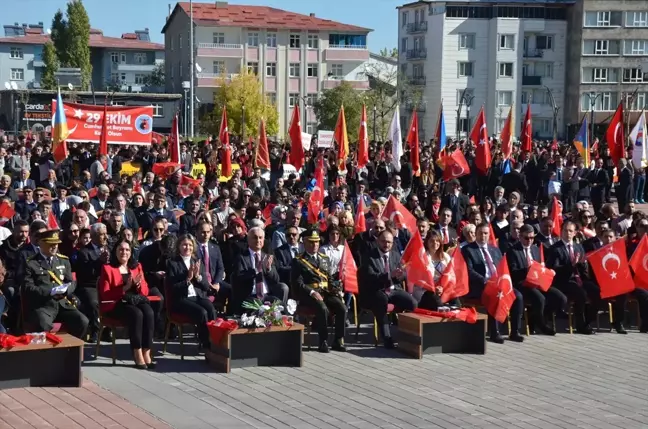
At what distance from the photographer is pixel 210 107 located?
85.4m

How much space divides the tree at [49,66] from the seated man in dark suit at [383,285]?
8913cm

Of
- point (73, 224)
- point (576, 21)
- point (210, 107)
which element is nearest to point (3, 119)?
point (210, 107)

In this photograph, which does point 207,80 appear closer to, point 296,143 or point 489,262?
point 296,143

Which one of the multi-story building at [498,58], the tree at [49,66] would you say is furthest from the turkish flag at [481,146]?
the tree at [49,66]

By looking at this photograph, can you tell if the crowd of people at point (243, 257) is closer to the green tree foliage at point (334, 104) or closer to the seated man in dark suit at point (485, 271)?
the seated man in dark suit at point (485, 271)

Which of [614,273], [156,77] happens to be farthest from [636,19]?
[614,273]

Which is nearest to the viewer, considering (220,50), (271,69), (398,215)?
(398,215)

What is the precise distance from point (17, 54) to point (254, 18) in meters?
40.8

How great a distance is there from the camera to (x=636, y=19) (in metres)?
82.7

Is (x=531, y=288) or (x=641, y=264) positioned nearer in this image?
(x=531, y=288)

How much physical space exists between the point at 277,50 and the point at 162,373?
81046mm

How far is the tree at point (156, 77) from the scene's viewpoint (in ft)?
354

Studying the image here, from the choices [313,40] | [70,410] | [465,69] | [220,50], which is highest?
[313,40]

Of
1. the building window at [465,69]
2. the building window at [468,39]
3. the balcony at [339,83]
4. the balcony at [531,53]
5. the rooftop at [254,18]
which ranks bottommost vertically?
the balcony at [339,83]
